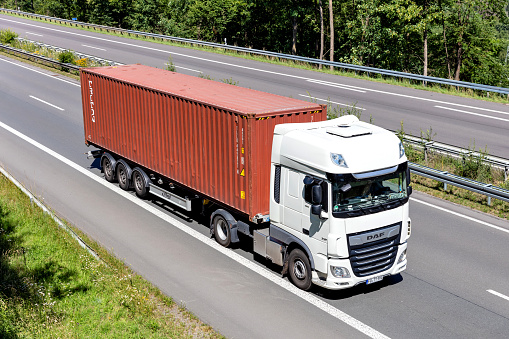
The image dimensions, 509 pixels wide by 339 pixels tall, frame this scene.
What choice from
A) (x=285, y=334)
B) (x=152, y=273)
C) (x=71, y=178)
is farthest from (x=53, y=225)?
(x=285, y=334)

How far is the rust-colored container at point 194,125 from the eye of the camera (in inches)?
420

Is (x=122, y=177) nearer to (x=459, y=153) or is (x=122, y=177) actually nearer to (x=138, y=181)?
(x=138, y=181)

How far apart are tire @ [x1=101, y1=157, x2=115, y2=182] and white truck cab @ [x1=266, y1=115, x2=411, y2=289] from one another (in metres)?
7.66

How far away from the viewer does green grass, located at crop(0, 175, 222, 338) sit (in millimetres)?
8703

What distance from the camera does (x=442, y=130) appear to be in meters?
21.1

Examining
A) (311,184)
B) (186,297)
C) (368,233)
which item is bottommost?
(186,297)

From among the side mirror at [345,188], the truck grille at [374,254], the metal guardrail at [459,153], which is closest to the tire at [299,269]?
the truck grille at [374,254]

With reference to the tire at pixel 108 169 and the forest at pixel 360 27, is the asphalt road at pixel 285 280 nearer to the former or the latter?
the tire at pixel 108 169

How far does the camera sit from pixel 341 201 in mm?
9094

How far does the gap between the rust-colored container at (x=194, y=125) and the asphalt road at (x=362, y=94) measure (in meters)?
9.89

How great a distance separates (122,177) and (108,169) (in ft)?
2.79

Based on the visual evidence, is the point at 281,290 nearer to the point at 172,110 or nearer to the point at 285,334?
the point at 285,334

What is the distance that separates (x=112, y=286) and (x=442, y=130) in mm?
15646

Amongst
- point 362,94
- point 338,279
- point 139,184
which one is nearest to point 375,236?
point 338,279
